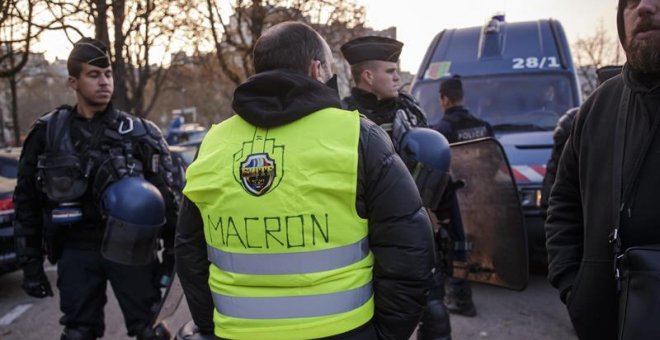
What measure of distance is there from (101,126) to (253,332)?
2.01 metres

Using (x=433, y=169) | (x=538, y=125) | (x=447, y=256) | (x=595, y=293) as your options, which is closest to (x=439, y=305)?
(x=447, y=256)

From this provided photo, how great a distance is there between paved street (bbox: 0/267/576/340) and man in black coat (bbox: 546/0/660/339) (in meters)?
2.47

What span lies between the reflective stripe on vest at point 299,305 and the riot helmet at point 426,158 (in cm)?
127

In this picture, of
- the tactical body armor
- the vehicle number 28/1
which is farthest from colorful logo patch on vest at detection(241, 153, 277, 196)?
the vehicle number 28/1

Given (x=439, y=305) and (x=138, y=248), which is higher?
(x=138, y=248)

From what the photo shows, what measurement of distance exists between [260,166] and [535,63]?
5.24 m

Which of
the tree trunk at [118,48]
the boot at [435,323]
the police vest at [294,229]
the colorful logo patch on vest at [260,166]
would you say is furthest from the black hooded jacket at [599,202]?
the tree trunk at [118,48]

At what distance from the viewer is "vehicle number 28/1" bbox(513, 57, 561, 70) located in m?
6.08

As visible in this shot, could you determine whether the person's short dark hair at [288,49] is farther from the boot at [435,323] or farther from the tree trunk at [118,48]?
the tree trunk at [118,48]

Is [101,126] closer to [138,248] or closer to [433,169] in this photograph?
[138,248]

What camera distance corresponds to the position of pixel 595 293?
5.68 feet

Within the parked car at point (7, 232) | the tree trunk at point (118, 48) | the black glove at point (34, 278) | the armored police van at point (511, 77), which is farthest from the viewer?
the tree trunk at point (118, 48)

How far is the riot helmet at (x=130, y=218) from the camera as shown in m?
2.87

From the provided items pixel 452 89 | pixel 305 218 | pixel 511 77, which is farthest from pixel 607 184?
pixel 511 77
